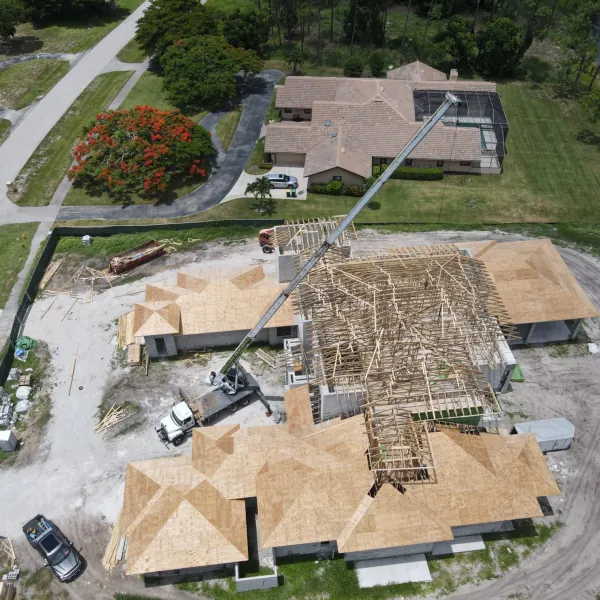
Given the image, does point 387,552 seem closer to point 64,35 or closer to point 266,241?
point 266,241

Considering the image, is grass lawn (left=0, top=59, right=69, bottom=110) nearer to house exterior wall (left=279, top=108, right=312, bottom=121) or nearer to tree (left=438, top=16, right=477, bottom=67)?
house exterior wall (left=279, top=108, right=312, bottom=121)

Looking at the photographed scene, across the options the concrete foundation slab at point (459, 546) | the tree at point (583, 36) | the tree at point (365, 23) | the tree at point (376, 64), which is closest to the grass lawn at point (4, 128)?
the tree at point (376, 64)

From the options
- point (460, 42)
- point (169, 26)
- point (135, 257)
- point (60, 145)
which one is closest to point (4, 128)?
point (60, 145)

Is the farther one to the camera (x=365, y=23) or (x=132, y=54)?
(x=365, y=23)

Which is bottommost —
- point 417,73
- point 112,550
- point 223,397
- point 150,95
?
point 112,550

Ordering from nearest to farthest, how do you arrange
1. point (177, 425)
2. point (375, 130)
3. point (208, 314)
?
1. point (177, 425)
2. point (208, 314)
3. point (375, 130)

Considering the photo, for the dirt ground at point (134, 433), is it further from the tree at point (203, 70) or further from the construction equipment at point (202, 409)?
the tree at point (203, 70)
